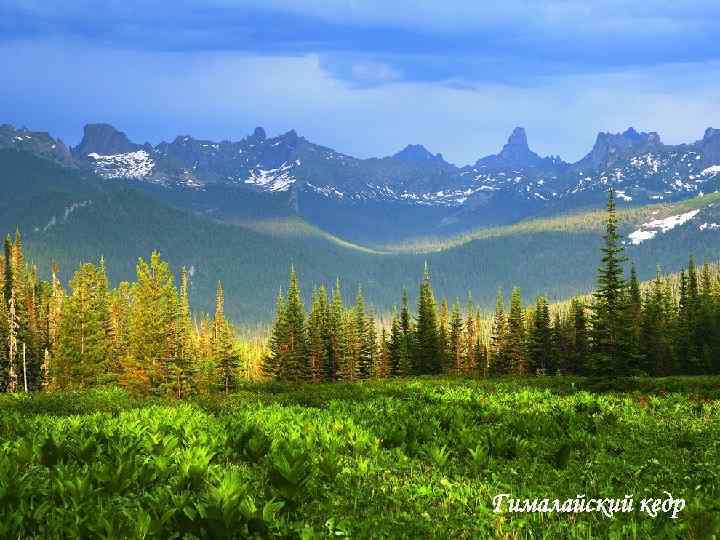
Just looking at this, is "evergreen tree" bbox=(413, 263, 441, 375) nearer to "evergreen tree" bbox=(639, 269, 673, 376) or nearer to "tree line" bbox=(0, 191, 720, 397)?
"tree line" bbox=(0, 191, 720, 397)

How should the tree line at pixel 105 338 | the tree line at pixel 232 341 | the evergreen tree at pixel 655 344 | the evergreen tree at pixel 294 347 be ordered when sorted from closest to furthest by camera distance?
the tree line at pixel 105 338 → the tree line at pixel 232 341 → the evergreen tree at pixel 655 344 → the evergreen tree at pixel 294 347

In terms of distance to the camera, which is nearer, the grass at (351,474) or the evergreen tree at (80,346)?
the grass at (351,474)

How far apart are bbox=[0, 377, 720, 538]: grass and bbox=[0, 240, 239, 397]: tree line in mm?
43368

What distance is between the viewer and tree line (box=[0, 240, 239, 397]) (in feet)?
204

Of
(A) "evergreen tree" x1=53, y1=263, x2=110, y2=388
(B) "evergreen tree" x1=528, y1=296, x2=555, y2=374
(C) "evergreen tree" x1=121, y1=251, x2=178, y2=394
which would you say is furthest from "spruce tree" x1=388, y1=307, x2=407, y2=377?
(A) "evergreen tree" x1=53, y1=263, x2=110, y2=388

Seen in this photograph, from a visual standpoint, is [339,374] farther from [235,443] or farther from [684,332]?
[235,443]

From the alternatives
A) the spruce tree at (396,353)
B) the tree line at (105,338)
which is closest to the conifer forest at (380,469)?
the tree line at (105,338)

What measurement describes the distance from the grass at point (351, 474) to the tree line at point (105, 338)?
43368 mm

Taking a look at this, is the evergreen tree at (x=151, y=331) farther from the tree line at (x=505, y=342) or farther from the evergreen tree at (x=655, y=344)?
the evergreen tree at (x=655, y=344)

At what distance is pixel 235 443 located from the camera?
562 inches

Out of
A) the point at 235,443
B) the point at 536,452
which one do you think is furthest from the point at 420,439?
the point at 235,443

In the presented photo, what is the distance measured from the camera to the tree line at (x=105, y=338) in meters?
62.1

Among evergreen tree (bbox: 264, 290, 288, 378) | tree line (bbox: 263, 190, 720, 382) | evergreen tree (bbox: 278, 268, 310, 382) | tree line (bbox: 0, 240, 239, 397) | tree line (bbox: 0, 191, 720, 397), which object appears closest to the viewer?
tree line (bbox: 0, 240, 239, 397)

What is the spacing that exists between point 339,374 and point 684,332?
39.6 m
